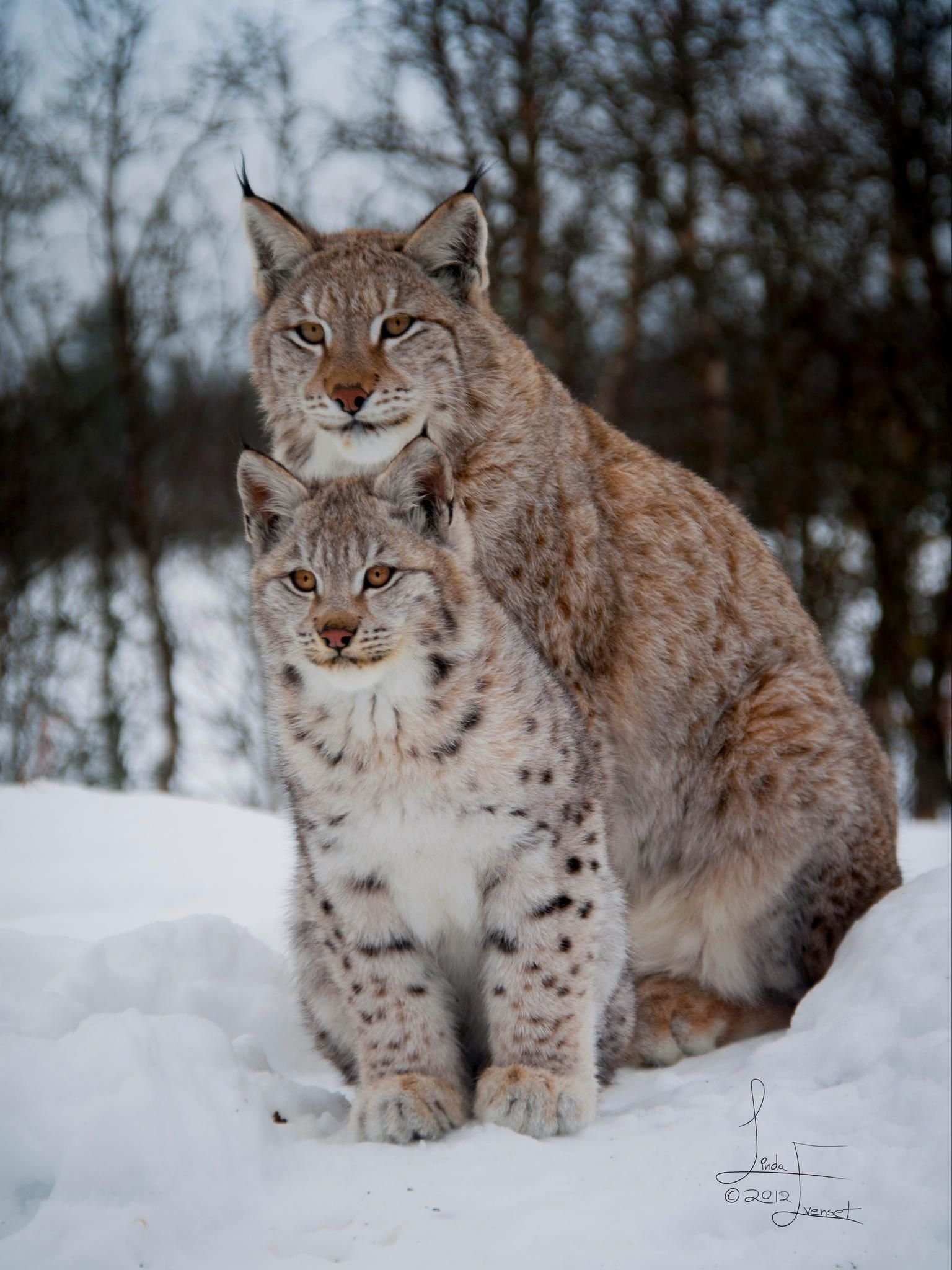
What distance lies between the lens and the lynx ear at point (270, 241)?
13.4 feet

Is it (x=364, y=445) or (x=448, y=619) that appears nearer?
(x=448, y=619)

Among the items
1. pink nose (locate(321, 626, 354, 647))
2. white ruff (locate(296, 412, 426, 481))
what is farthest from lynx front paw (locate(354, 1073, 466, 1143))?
white ruff (locate(296, 412, 426, 481))

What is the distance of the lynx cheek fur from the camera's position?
12.5 ft

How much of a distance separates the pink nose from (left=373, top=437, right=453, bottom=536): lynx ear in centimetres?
45

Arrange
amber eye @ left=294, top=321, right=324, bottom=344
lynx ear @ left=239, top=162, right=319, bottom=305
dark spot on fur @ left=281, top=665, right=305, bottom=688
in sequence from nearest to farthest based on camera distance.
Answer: dark spot on fur @ left=281, top=665, right=305, bottom=688
amber eye @ left=294, top=321, right=324, bottom=344
lynx ear @ left=239, top=162, right=319, bottom=305

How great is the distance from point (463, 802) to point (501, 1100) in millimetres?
722

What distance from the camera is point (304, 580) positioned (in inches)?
120

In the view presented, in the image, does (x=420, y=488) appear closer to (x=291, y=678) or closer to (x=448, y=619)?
(x=448, y=619)

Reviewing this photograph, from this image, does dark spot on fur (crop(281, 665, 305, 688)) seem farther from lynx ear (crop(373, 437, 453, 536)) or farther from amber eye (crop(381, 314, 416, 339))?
amber eye (crop(381, 314, 416, 339))

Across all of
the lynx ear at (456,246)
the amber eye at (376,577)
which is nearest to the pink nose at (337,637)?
the amber eye at (376,577)

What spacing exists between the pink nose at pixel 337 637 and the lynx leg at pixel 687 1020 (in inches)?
66.2

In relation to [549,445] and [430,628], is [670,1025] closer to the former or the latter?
[430,628]

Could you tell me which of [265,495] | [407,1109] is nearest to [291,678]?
[265,495]

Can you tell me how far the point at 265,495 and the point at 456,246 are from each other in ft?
4.12
